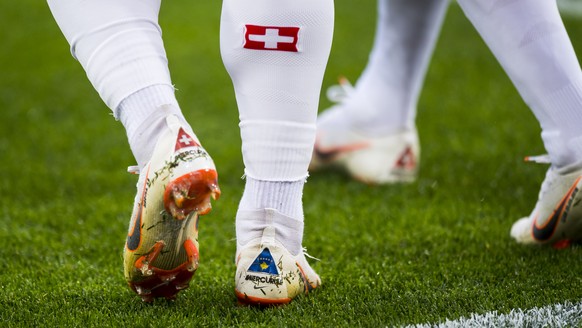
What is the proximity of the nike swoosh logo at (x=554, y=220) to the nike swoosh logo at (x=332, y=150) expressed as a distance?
0.89 metres

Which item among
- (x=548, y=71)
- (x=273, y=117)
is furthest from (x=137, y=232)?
(x=548, y=71)

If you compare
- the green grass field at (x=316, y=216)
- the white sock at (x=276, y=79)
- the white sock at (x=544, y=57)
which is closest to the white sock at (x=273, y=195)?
the white sock at (x=276, y=79)

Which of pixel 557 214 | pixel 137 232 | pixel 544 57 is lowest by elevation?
pixel 557 214

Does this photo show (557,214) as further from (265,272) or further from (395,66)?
(395,66)

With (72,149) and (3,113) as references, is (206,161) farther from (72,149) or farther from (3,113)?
(3,113)

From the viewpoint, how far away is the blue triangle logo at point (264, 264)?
55.1 inches

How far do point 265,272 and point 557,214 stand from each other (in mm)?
653

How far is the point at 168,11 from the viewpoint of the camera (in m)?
5.25

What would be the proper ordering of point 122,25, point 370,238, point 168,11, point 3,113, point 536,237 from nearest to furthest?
point 122,25 < point 536,237 < point 370,238 < point 3,113 < point 168,11

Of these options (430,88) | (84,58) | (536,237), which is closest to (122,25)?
(84,58)

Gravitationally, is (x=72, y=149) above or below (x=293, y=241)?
below

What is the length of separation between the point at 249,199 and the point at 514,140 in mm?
1637

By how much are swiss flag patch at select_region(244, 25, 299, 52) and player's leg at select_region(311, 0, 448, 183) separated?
1.04m

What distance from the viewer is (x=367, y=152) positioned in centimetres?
254
